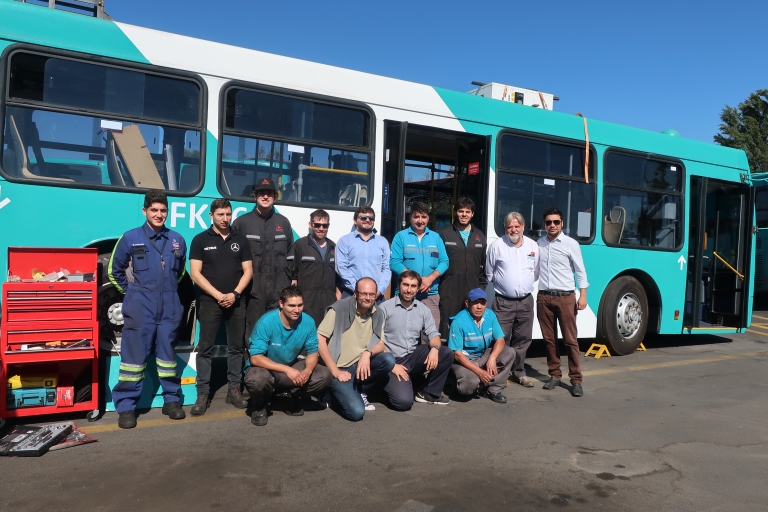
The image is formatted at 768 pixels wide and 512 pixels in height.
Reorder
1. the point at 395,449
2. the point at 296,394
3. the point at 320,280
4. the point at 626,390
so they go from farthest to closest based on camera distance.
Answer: the point at 626,390
the point at 320,280
the point at 296,394
the point at 395,449

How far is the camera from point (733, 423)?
564 cm

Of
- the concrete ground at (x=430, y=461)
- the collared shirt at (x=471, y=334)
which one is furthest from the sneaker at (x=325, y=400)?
the collared shirt at (x=471, y=334)

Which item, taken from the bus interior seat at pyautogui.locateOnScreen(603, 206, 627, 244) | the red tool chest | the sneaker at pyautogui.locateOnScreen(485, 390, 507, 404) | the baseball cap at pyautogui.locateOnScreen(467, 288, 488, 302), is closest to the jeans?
the baseball cap at pyautogui.locateOnScreen(467, 288, 488, 302)

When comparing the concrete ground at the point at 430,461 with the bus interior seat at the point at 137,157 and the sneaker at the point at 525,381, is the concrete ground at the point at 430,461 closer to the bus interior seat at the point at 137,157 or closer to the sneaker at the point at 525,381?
the sneaker at the point at 525,381

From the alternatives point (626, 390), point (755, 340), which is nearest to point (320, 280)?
point (626, 390)

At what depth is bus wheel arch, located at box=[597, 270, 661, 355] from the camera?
866 centimetres

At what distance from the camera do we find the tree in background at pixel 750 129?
84.2ft

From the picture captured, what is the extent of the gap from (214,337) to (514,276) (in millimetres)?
3204

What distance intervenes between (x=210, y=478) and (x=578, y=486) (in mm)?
2342

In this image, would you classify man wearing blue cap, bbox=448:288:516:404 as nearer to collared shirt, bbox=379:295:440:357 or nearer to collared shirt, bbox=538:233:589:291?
collared shirt, bbox=379:295:440:357

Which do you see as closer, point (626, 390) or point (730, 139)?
point (626, 390)

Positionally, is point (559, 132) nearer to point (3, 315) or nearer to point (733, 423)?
point (733, 423)

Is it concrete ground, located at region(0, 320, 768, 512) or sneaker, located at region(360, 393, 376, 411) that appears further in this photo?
sneaker, located at region(360, 393, 376, 411)

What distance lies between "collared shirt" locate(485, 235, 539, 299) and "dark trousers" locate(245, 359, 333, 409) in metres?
2.33
